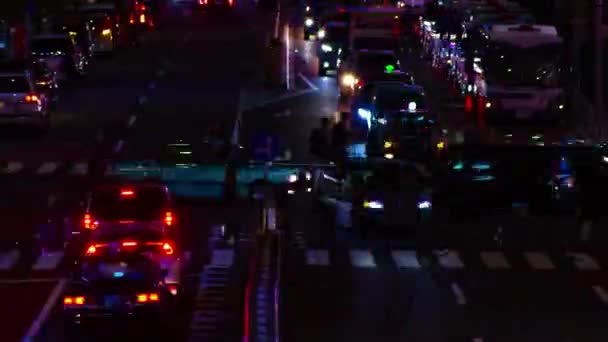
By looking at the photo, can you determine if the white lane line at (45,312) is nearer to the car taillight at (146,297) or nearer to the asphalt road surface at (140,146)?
the asphalt road surface at (140,146)

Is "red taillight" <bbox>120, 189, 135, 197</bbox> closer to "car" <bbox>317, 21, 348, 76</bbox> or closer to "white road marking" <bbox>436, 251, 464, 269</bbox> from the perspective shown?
"white road marking" <bbox>436, 251, 464, 269</bbox>

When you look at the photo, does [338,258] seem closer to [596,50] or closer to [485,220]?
[485,220]

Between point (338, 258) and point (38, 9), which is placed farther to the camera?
point (38, 9)

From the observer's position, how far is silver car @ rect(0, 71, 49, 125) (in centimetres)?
3975

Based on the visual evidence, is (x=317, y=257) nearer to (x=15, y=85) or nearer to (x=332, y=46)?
(x=15, y=85)

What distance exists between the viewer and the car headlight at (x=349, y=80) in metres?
44.3

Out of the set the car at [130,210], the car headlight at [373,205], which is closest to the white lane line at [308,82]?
the car headlight at [373,205]

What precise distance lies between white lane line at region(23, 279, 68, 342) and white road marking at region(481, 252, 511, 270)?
25.6ft

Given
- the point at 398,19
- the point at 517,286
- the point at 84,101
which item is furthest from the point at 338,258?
the point at 398,19

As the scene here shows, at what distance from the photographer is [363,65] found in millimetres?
45562

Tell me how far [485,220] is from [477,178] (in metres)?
0.89

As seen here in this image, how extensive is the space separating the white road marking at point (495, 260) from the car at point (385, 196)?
168cm

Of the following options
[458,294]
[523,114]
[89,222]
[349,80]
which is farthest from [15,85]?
[458,294]

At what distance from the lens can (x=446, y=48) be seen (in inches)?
2061
